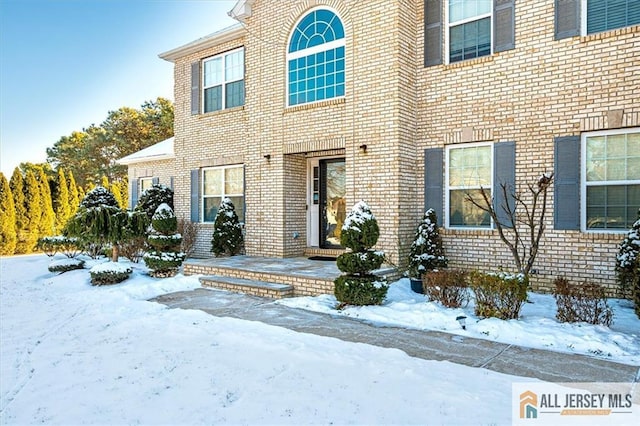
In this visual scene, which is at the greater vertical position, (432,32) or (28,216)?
(432,32)

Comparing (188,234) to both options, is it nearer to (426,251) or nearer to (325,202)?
(325,202)

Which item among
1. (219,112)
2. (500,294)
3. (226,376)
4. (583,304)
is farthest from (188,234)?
(583,304)

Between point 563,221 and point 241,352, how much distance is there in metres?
5.77

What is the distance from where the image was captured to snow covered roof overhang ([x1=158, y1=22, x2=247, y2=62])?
37.7 ft

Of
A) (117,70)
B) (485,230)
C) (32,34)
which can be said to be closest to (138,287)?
(485,230)

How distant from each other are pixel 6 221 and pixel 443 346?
1806cm

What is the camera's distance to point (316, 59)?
31.6 feet

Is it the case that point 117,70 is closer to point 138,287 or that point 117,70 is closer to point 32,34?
point 32,34

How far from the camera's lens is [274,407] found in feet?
10.8

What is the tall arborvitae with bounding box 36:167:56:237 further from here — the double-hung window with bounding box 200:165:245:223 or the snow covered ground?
the snow covered ground

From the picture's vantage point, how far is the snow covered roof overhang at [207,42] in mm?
11481

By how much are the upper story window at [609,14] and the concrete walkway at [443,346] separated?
5542 millimetres

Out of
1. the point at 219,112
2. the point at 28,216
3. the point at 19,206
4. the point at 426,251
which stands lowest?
the point at 426,251

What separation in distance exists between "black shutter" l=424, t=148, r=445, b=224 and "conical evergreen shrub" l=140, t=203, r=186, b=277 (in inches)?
220
